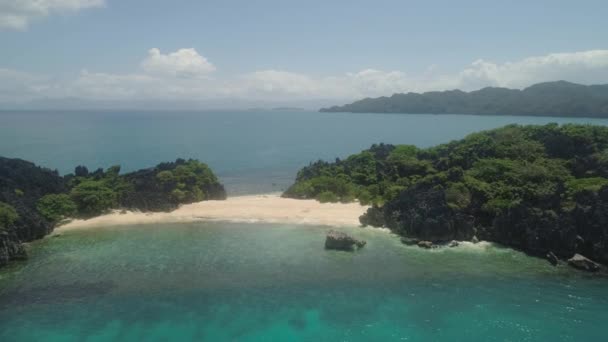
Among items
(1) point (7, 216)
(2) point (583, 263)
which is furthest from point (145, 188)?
(2) point (583, 263)

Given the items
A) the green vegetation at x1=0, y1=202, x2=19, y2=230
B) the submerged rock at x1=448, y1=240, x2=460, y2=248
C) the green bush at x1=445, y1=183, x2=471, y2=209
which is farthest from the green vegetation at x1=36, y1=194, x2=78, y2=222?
the green bush at x1=445, y1=183, x2=471, y2=209

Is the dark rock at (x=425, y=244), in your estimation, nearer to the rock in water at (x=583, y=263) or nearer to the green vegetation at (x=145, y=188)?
the rock in water at (x=583, y=263)

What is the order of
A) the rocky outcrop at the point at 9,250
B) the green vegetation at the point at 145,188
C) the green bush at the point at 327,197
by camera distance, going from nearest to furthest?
the rocky outcrop at the point at 9,250 → the green vegetation at the point at 145,188 → the green bush at the point at 327,197

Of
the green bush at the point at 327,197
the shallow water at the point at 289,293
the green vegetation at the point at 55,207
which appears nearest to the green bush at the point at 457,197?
the shallow water at the point at 289,293

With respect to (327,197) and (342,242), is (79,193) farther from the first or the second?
(342,242)

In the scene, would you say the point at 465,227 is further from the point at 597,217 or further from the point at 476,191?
the point at 597,217
